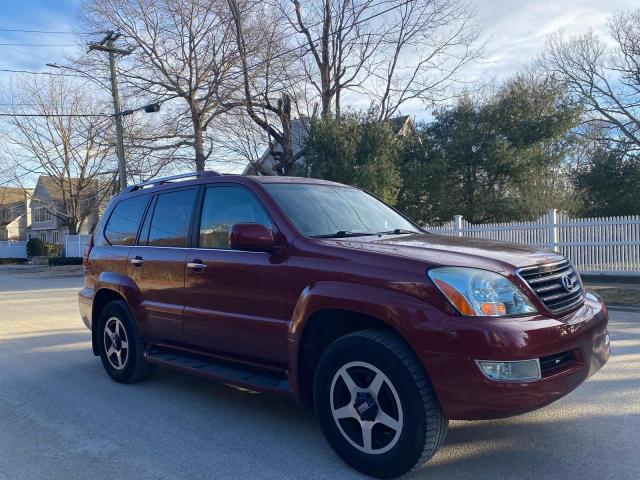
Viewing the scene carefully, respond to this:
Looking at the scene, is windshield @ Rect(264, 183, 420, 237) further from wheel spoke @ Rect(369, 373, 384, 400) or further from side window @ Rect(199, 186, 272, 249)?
wheel spoke @ Rect(369, 373, 384, 400)

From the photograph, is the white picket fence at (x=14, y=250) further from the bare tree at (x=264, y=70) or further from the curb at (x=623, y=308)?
the curb at (x=623, y=308)

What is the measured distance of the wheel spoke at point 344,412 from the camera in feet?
11.5

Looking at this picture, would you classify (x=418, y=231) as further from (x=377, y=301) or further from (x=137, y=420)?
(x=137, y=420)

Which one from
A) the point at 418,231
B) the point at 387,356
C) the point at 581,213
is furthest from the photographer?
the point at 581,213

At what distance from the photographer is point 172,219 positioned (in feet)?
17.1

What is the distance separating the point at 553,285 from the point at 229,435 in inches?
102

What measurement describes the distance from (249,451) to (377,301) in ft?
4.97

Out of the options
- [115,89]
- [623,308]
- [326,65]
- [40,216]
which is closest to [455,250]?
[623,308]

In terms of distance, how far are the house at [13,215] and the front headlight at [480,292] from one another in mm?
60189

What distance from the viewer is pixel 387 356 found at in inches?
129

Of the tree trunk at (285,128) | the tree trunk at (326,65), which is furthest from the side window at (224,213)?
the tree trunk at (326,65)

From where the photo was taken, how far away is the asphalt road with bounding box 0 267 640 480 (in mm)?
3582

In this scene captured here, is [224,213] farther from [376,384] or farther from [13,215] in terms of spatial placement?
[13,215]

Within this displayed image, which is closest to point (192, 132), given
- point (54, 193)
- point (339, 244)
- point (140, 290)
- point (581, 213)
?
point (581, 213)
